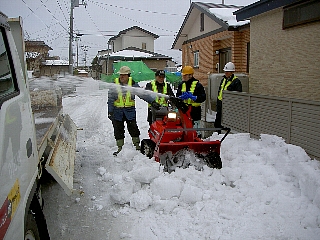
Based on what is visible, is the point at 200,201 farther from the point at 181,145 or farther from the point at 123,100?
the point at 123,100

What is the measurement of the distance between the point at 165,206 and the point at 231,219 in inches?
34.7

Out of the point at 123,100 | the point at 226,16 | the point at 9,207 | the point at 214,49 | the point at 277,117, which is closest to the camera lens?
the point at 9,207

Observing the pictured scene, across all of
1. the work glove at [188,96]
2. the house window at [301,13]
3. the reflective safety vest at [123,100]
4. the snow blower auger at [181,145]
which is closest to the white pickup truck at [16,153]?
the snow blower auger at [181,145]

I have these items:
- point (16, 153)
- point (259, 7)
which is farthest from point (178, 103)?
point (259, 7)

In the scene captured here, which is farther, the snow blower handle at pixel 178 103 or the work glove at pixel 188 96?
the work glove at pixel 188 96

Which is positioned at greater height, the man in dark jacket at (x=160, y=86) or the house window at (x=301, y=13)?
the house window at (x=301, y=13)

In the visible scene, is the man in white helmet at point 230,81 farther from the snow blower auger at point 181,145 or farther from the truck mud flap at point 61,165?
the truck mud flap at point 61,165

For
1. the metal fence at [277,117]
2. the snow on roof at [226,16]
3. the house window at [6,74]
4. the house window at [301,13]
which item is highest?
the snow on roof at [226,16]

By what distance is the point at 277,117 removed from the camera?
6.21 m

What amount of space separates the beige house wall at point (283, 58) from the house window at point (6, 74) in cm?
744

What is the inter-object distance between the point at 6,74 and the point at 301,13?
8.04 meters

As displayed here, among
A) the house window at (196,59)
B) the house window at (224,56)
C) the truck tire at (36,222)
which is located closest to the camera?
the truck tire at (36,222)

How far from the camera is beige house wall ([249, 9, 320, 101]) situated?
834cm

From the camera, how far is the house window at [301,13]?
314 inches
